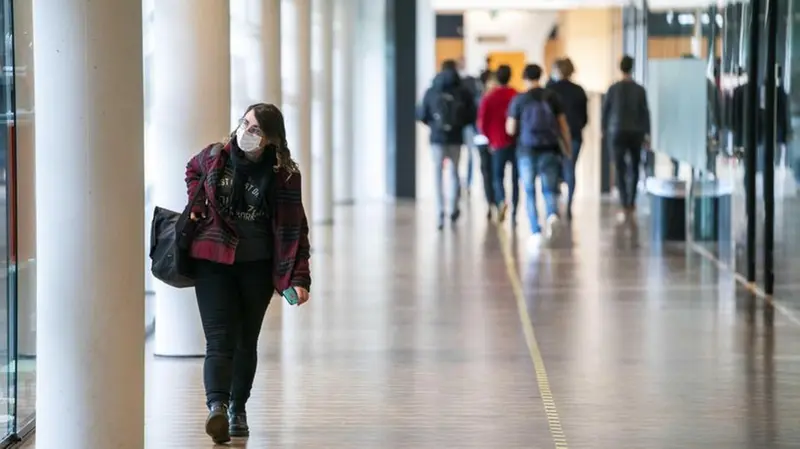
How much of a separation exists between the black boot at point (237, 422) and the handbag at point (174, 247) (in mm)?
696

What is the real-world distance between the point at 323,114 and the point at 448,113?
2340 millimetres

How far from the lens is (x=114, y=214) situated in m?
6.09

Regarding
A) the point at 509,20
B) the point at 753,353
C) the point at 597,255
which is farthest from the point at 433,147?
the point at 509,20

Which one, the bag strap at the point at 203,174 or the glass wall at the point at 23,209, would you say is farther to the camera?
the glass wall at the point at 23,209

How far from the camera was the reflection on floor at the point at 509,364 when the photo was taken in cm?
715

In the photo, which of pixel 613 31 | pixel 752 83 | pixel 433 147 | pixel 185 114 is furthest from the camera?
pixel 613 31

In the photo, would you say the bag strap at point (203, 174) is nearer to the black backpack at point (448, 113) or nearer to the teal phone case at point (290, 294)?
the teal phone case at point (290, 294)

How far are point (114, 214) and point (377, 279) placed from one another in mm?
7028

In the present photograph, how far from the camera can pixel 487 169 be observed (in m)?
18.8

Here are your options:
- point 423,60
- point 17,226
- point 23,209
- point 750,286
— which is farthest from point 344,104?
point 17,226

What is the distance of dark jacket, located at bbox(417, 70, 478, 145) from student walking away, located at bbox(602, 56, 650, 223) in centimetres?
169

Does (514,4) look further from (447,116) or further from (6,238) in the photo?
(6,238)

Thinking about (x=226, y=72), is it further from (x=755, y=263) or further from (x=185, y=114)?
(x=755, y=263)

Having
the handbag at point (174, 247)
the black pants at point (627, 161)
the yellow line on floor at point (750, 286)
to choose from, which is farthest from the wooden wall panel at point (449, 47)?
the handbag at point (174, 247)
